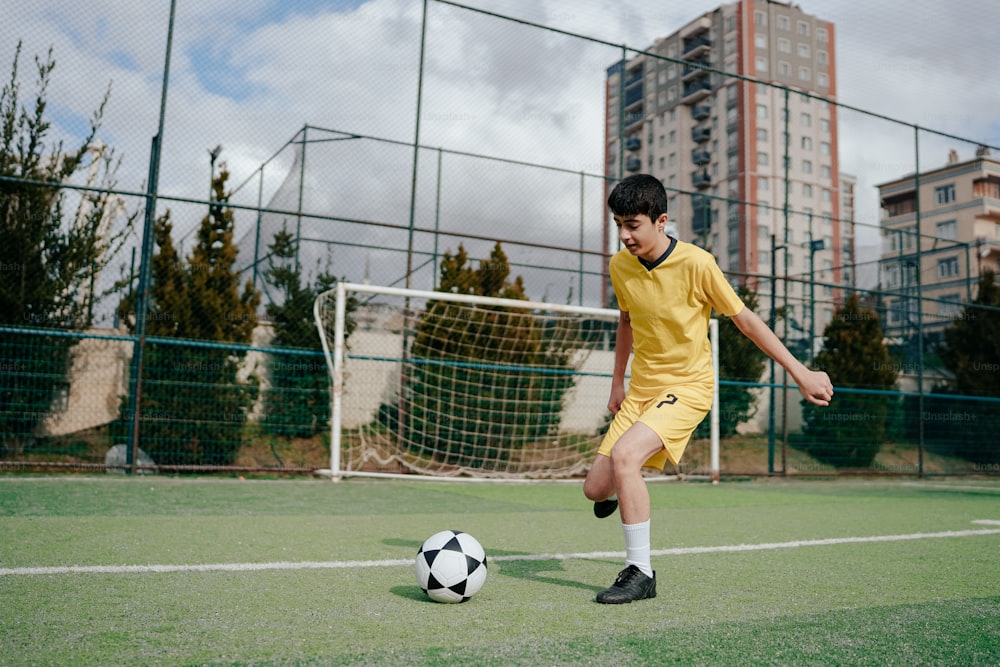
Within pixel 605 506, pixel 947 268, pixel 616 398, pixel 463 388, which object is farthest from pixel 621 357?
pixel 947 268

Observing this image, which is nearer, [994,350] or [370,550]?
[370,550]

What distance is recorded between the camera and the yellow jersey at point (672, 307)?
3244mm

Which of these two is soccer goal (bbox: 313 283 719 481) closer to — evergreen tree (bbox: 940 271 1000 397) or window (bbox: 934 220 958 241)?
evergreen tree (bbox: 940 271 1000 397)

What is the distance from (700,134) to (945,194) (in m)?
16.8

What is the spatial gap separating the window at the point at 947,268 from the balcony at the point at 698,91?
27595mm

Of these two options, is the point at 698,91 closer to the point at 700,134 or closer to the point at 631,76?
the point at 700,134

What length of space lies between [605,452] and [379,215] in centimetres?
846

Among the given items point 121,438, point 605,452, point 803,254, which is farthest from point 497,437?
point 803,254

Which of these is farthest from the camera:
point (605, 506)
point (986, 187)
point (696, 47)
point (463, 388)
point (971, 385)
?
point (696, 47)

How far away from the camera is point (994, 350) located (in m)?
16.6

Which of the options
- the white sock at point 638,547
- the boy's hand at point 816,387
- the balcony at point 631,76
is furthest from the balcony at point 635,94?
the white sock at point 638,547

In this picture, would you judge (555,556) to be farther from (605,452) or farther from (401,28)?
(401,28)

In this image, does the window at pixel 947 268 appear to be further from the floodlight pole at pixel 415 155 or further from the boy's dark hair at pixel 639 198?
the boy's dark hair at pixel 639 198

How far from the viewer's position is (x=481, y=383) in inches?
403
